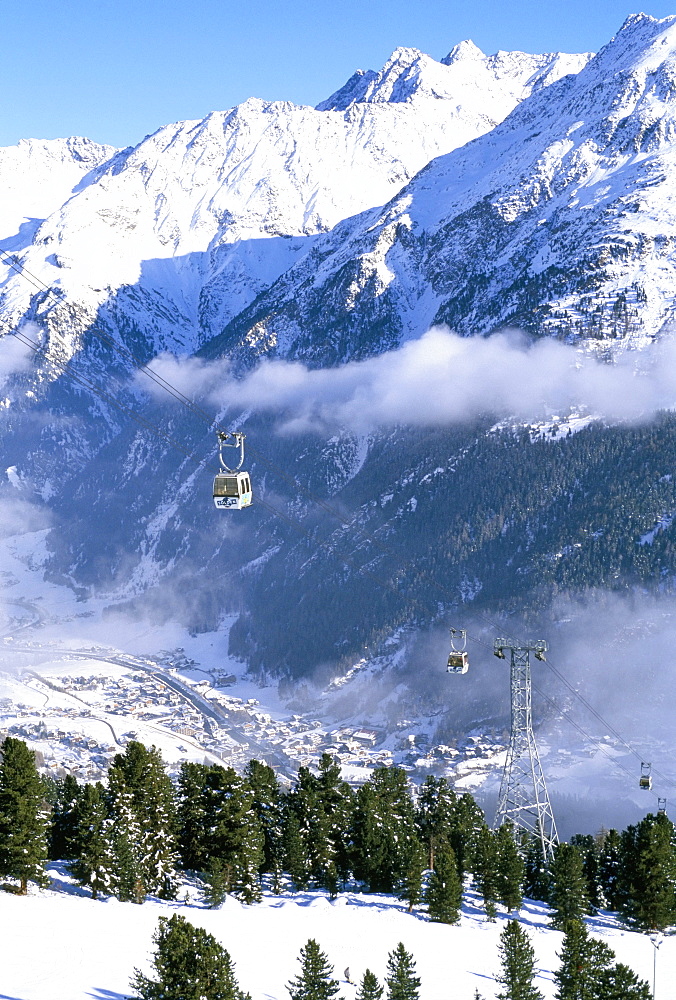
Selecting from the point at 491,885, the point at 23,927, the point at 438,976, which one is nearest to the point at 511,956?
the point at 438,976

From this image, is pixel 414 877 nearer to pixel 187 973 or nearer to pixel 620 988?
pixel 620 988

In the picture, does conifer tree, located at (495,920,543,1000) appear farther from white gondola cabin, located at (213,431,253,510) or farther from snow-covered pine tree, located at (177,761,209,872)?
white gondola cabin, located at (213,431,253,510)

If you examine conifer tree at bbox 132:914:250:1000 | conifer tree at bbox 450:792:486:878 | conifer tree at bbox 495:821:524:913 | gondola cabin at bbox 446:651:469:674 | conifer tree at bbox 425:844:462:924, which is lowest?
conifer tree at bbox 132:914:250:1000

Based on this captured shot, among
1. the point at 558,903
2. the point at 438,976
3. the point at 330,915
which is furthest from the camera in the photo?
the point at 558,903

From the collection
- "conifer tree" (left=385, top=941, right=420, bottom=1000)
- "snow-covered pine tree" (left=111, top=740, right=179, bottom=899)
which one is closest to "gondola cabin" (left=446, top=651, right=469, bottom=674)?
"snow-covered pine tree" (left=111, top=740, right=179, bottom=899)

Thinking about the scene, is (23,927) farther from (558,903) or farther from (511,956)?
(558,903)

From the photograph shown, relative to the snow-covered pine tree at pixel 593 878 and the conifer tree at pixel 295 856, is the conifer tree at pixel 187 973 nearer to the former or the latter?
the conifer tree at pixel 295 856

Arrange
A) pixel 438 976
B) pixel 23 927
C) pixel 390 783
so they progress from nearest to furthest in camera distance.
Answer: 1. pixel 23 927
2. pixel 438 976
3. pixel 390 783
